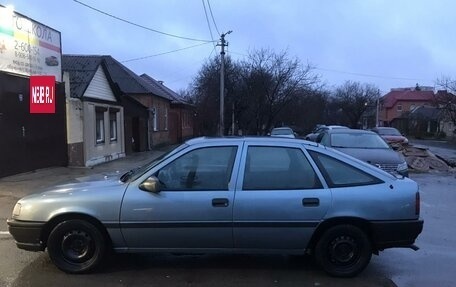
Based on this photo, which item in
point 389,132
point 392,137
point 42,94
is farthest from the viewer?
point 389,132

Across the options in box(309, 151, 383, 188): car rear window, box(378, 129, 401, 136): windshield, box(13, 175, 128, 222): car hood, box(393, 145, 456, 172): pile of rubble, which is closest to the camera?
box(13, 175, 128, 222): car hood

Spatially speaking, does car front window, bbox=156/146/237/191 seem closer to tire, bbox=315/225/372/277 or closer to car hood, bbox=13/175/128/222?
car hood, bbox=13/175/128/222

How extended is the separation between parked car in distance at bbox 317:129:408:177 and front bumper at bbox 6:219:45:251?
8626 mm

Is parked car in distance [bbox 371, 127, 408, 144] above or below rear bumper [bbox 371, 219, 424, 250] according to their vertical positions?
above

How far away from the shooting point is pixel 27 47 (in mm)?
16109

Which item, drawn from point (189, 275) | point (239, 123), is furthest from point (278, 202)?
point (239, 123)

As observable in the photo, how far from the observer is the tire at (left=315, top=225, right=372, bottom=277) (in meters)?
5.73

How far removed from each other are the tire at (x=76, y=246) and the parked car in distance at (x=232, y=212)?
0.04ft

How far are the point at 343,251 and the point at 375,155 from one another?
24.9 feet

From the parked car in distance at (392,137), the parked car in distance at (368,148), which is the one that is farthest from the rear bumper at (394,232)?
the parked car in distance at (392,137)

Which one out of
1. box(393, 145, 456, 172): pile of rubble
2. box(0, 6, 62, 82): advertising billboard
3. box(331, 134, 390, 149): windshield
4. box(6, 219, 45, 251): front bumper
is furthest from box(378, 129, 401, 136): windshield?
box(6, 219, 45, 251): front bumper

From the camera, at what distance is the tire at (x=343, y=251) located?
5.73 metres

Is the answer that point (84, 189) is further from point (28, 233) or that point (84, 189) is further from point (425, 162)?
point (425, 162)

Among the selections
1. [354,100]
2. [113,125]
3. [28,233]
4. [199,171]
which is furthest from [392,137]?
[354,100]
